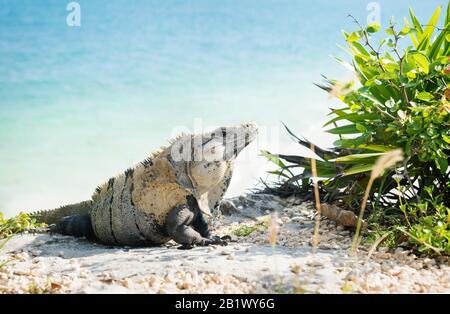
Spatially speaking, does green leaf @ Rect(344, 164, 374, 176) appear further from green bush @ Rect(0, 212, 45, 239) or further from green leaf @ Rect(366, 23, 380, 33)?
green bush @ Rect(0, 212, 45, 239)

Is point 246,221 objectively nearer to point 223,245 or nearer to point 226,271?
point 223,245

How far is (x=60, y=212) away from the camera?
8.36m

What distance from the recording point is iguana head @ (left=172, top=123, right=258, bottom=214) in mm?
6410

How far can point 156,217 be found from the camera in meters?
6.64

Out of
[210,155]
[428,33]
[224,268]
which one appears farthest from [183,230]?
[428,33]

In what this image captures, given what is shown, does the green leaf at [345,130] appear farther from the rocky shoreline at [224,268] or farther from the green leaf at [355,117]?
the rocky shoreline at [224,268]

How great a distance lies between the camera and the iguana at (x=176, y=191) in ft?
21.1

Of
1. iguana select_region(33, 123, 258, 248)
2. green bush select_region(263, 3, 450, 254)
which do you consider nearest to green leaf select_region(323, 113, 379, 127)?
green bush select_region(263, 3, 450, 254)

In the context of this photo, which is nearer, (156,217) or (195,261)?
(195,261)

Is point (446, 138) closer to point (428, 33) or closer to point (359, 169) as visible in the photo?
point (359, 169)

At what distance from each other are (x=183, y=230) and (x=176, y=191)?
447mm

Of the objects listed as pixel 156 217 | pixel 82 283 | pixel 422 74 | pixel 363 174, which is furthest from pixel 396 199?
pixel 82 283

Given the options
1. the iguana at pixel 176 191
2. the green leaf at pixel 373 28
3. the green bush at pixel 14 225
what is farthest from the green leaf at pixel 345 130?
the green bush at pixel 14 225

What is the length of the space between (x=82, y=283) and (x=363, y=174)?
413 centimetres
